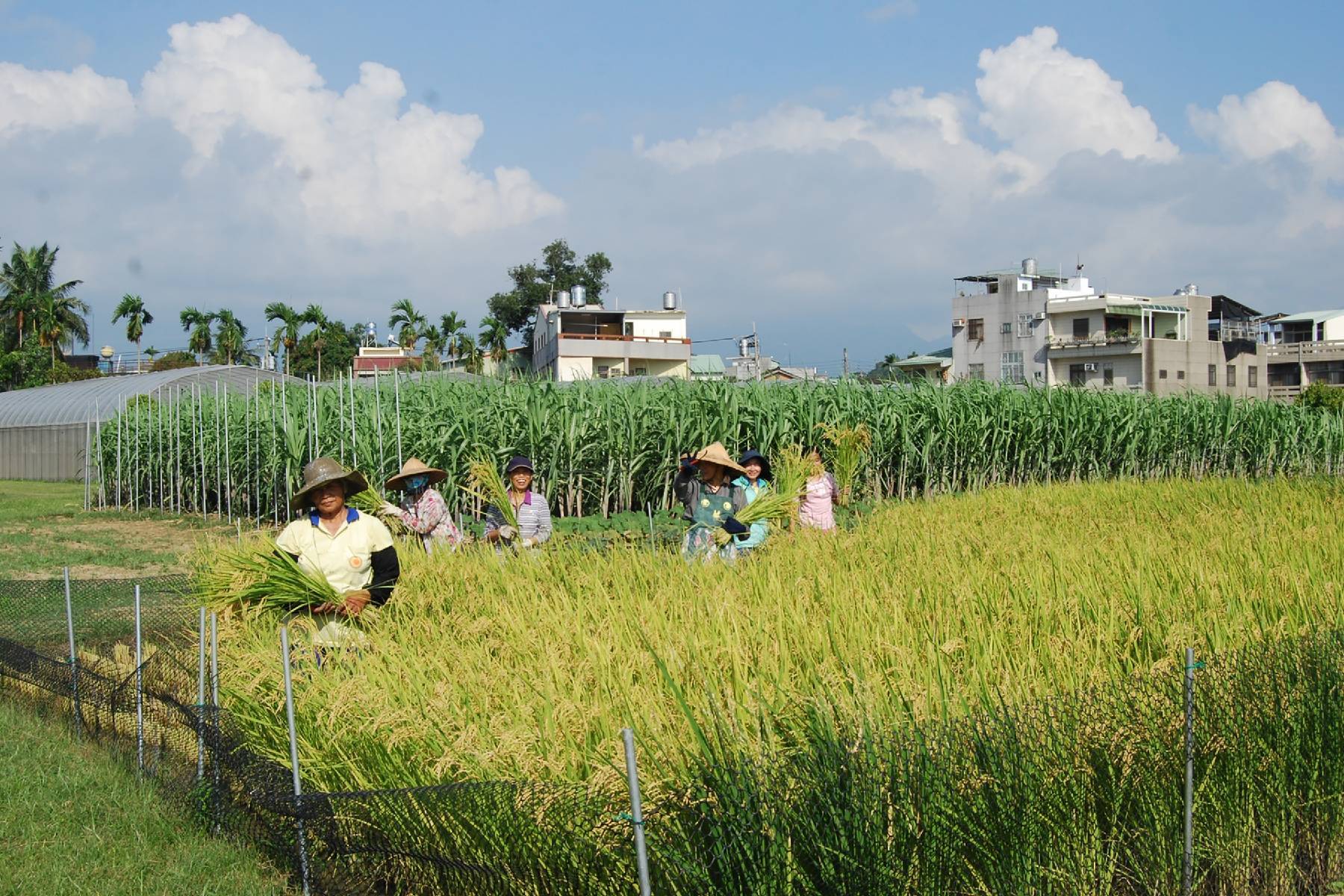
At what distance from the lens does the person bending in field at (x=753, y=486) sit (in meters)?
7.43

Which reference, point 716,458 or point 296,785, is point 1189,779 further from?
point 716,458

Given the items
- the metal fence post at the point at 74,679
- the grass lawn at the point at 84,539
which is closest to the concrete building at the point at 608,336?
the grass lawn at the point at 84,539

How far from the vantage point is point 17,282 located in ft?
177

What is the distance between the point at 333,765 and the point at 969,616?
2471mm

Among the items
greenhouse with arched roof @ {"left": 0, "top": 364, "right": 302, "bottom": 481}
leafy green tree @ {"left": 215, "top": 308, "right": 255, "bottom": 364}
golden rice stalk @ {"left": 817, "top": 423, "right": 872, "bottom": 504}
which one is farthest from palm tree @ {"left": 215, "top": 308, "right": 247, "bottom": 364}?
golden rice stalk @ {"left": 817, "top": 423, "right": 872, "bottom": 504}

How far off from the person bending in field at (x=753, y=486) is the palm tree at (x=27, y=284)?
52552 mm

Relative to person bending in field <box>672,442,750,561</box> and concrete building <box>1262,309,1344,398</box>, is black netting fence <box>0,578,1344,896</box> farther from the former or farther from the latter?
concrete building <box>1262,309,1344,398</box>

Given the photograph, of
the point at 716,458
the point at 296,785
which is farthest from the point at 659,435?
the point at 296,785

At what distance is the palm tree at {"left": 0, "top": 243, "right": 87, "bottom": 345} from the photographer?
52.3 metres

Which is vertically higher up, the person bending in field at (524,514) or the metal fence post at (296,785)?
the person bending in field at (524,514)

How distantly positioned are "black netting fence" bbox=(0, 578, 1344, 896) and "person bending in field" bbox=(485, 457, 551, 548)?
3.34 m

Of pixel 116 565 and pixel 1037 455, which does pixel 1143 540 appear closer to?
pixel 116 565

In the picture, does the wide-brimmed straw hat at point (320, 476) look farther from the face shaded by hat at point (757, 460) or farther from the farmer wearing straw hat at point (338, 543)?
the face shaded by hat at point (757, 460)

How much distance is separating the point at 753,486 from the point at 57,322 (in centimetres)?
5366
